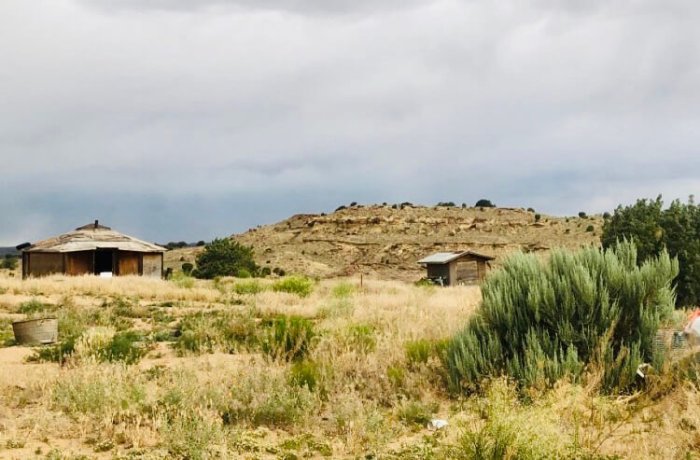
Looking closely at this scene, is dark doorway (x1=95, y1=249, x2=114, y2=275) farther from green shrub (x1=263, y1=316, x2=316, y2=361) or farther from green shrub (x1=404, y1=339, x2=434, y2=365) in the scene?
green shrub (x1=404, y1=339, x2=434, y2=365)

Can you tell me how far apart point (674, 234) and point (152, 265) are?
30.1m

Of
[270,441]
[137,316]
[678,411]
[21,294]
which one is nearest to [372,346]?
[270,441]

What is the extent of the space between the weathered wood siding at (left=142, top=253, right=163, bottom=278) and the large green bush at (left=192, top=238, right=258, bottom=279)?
5162mm

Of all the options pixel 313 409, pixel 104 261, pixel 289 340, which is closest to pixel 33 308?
pixel 289 340

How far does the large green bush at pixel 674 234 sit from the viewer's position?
18.8 metres

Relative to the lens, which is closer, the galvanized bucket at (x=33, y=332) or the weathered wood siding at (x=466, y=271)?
the galvanized bucket at (x=33, y=332)

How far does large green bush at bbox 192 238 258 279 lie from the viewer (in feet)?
152

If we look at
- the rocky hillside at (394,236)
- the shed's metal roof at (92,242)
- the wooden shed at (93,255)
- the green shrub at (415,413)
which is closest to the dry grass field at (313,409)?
the green shrub at (415,413)

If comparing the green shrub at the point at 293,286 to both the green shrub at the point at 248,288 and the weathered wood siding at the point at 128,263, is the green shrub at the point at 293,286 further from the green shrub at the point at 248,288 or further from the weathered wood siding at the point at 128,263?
the weathered wood siding at the point at 128,263

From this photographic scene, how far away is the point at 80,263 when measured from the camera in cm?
3831

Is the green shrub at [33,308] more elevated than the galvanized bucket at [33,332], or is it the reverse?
the green shrub at [33,308]

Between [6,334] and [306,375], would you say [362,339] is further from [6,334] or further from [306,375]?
[6,334]

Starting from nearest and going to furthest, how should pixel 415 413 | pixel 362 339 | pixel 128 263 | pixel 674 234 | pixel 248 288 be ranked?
pixel 415 413 → pixel 362 339 → pixel 674 234 → pixel 248 288 → pixel 128 263

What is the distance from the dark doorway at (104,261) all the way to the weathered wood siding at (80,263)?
1.16m
